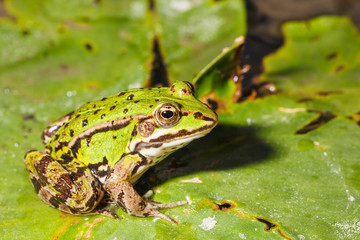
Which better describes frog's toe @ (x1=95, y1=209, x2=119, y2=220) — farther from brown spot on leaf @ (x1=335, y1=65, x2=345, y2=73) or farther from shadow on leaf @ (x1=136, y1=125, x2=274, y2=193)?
brown spot on leaf @ (x1=335, y1=65, x2=345, y2=73)

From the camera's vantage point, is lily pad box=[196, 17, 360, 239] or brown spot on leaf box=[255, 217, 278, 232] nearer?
brown spot on leaf box=[255, 217, 278, 232]

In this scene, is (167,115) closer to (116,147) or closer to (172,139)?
(172,139)

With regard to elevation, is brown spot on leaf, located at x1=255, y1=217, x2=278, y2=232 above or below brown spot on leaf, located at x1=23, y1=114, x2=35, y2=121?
below

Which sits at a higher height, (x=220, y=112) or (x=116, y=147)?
(x=116, y=147)

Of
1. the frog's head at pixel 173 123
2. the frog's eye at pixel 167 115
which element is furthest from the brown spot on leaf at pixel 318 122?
the frog's eye at pixel 167 115

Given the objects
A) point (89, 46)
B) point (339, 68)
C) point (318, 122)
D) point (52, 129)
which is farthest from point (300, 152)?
point (89, 46)

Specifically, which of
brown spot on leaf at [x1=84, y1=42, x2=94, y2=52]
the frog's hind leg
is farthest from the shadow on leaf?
brown spot on leaf at [x1=84, y1=42, x2=94, y2=52]

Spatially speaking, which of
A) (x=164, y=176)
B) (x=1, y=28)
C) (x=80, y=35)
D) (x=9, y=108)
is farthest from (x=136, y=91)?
(x=1, y=28)
